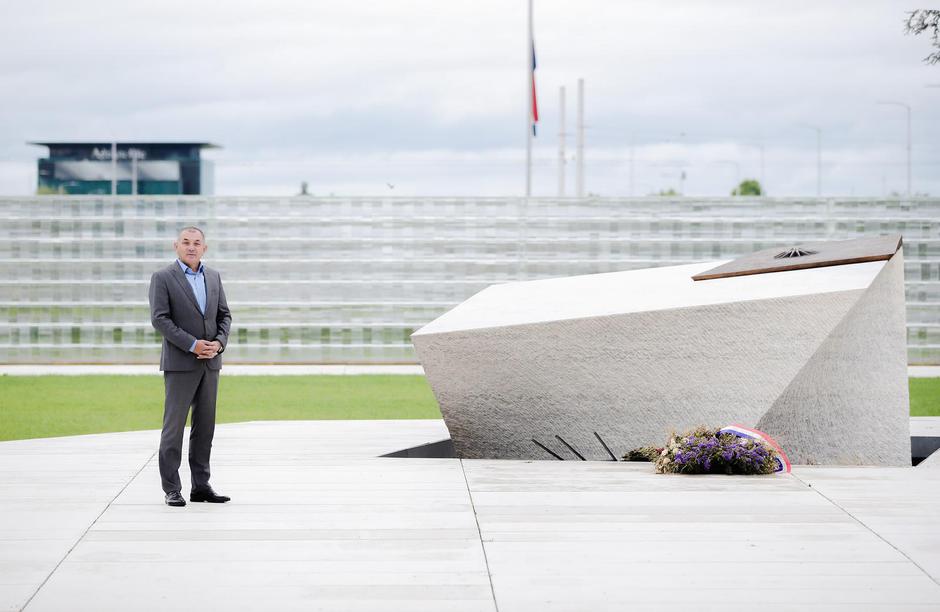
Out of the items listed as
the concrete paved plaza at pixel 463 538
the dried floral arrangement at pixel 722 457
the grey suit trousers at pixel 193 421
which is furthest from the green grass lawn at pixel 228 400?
the dried floral arrangement at pixel 722 457

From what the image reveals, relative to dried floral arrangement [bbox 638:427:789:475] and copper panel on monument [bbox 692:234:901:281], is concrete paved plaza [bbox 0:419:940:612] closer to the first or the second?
dried floral arrangement [bbox 638:427:789:475]

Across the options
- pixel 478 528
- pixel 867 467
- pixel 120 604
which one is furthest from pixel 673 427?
pixel 120 604

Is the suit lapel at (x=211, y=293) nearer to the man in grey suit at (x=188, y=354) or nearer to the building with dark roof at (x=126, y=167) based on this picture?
the man in grey suit at (x=188, y=354)

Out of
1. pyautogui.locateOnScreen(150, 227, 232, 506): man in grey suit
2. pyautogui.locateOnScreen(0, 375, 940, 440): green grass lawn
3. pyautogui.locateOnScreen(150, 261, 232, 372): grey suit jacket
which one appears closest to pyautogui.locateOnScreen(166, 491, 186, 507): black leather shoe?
pyautogui.locateOnScreen(150, 227, 232, 506): man in grey suit

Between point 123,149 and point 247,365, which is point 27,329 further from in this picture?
point 123,149

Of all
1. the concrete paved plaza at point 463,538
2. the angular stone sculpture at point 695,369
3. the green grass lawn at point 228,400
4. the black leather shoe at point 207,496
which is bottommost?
the green grass lawn at point 228,400

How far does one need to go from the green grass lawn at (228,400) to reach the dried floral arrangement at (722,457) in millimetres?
4993

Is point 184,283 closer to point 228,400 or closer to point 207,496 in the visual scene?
point 207,496

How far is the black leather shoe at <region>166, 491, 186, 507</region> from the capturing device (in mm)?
6559

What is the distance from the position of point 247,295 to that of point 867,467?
1250cm

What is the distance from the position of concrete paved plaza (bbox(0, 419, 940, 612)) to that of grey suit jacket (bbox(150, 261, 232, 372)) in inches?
32.2

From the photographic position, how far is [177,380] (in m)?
6.62

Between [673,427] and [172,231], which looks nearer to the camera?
[673,427]

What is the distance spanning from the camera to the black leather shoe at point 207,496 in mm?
6691
